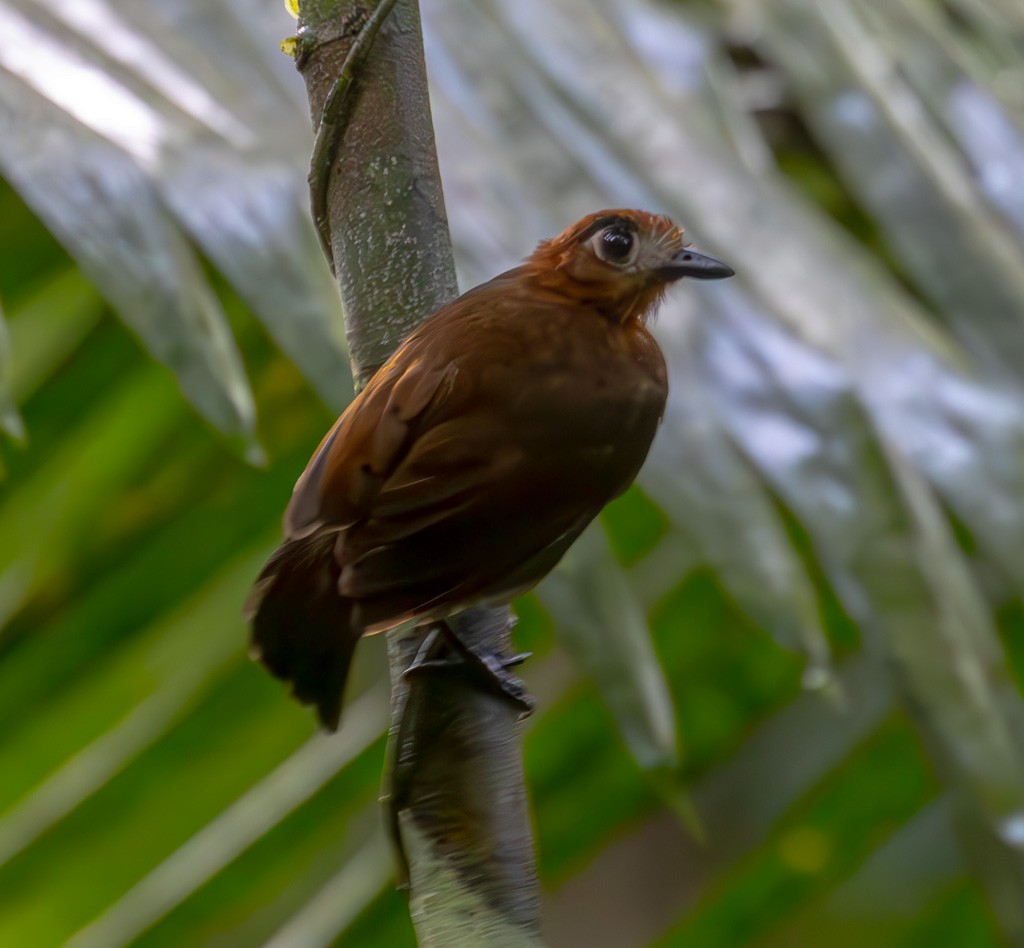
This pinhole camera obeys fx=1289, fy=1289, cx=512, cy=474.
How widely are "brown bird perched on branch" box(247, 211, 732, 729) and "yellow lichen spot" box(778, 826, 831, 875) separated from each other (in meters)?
1.42

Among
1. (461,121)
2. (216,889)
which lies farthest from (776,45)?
(216,889)

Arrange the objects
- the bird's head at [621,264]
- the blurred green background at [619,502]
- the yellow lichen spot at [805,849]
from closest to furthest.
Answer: the bird's head at [621,264] → the blurred green background at [619,502] → the yellow lichen spot at [805,849]

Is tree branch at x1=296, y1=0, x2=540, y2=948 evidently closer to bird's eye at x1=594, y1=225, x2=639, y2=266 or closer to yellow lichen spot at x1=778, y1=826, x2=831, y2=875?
bird's eye at x1=594, y1=225, x2=639, y2=266

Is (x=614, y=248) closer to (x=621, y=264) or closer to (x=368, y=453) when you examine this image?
(x=621, y=264)

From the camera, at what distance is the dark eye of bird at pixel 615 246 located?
886 mm

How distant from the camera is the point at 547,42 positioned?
1.44 metres

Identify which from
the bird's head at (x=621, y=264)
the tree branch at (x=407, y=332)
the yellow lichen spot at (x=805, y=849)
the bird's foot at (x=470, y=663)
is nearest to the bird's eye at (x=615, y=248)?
the bird's head at (x=621, y=264)

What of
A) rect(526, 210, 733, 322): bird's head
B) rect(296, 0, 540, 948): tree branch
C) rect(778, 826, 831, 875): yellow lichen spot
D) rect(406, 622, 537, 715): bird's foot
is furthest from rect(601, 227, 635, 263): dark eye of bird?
rect(778, 826, 831, 875): yellow lichen spot

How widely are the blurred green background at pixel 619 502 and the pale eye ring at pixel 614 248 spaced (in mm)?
317

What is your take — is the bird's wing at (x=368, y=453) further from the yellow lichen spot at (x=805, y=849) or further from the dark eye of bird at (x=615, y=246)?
the yellow lichen spot at (x=805, y=849)

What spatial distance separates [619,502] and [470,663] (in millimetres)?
1159

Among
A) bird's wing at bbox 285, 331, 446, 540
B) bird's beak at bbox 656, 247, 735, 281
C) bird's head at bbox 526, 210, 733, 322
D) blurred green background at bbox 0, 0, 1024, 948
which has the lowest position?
blurred green background at bbox 0, 0, 1024, 948

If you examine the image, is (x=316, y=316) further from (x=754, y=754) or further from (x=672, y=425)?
(x=754, y=754)

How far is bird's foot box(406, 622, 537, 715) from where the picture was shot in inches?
30.7
